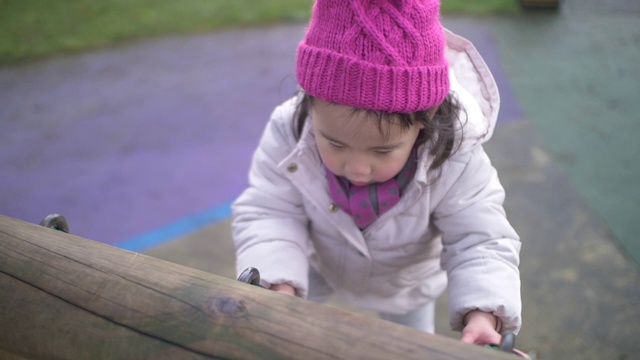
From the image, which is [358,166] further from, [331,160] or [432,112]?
[432,112]

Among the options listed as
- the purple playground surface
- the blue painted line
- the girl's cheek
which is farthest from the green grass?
the girl's cheek

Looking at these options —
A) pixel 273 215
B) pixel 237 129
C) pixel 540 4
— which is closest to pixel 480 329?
pixel 273 215

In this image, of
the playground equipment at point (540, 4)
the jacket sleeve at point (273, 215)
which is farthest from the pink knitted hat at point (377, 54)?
the playground equipment at point (540, 4)

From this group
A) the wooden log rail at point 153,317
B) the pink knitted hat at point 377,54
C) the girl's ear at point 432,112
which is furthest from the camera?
the girl's ear at point 432,112

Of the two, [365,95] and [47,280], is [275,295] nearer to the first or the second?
[47,280]

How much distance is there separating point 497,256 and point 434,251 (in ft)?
0.92

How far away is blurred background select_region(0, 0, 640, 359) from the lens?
6.40ft

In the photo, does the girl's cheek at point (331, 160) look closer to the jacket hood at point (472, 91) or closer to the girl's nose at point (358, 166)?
the girl's nose at point (358, 166)

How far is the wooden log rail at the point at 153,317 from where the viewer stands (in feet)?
1.91

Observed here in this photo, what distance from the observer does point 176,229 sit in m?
2.24

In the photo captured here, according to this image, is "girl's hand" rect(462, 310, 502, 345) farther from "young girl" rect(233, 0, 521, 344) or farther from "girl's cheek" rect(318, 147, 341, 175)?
"girl's cheek" rect(318, 147, 341, 175)

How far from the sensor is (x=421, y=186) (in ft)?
3.73

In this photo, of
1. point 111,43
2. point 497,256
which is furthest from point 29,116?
point 497,256

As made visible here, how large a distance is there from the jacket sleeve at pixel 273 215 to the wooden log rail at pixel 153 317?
0.51 metres
